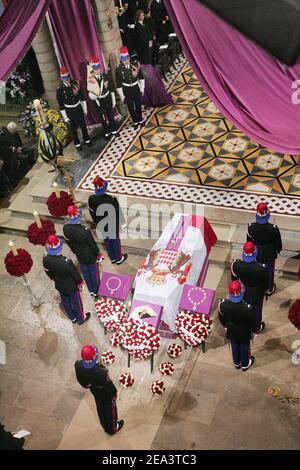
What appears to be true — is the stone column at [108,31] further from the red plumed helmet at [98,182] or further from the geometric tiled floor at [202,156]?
the red plumed helmet at [98,182]

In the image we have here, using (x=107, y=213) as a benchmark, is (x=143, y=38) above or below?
above

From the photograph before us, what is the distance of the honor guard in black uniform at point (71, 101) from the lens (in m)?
9.94

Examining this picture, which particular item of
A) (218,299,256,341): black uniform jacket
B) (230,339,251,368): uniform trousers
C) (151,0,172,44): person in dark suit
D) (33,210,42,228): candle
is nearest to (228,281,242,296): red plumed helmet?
(218,299,256,341): black uniform jacket

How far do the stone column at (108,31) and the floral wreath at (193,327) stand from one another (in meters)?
5.62

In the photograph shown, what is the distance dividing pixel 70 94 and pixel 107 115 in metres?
0.91

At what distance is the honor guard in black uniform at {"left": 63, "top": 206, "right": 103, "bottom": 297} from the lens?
747 centimetres

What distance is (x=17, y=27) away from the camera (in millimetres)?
7457

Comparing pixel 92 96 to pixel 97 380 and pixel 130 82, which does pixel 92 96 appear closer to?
pixel 130 82

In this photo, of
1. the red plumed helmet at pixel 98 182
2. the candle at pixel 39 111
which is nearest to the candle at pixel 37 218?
the red plumed helmet at pixel 98 182

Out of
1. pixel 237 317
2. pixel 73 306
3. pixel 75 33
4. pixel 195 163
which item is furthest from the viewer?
pixel 75 33

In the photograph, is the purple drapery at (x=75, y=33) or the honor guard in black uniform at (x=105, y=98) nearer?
the purple drapery at (x=75, y=33)

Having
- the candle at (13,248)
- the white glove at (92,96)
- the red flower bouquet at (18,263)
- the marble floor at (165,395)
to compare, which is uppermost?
the white glove at (92,96)

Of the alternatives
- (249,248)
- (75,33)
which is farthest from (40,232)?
(75,33)
